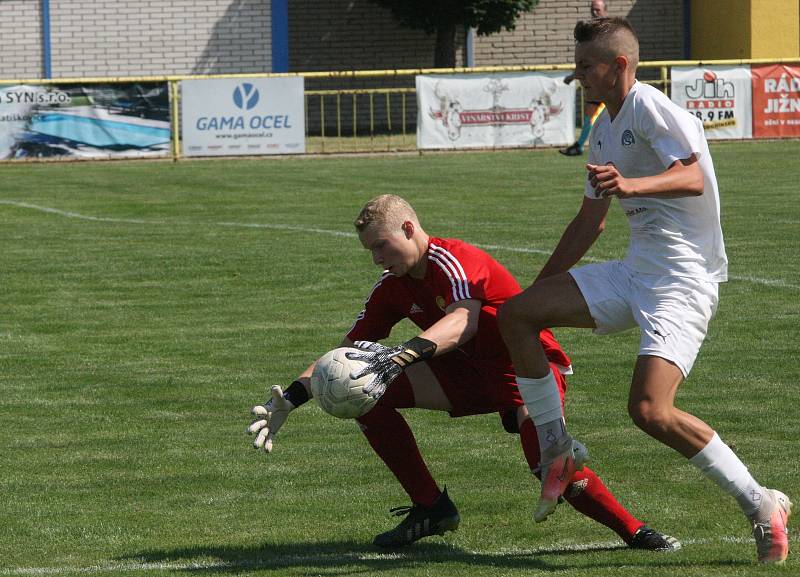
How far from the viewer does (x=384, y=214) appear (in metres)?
5.56

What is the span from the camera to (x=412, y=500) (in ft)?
19.9

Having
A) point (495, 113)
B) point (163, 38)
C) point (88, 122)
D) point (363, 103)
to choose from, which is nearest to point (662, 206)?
point (495, 113)

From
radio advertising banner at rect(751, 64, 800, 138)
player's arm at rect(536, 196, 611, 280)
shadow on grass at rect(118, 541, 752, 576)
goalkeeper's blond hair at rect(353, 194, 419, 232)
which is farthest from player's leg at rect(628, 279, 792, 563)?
radio advertising banner at rect(751, 64, 800, 138)

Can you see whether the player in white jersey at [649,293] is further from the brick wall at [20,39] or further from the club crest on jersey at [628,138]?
the brick wall at [20,39]

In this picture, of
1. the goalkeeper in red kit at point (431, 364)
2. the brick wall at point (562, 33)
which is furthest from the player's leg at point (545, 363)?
the brick wall at point (562, 33)

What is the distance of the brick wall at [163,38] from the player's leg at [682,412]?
31484 mm

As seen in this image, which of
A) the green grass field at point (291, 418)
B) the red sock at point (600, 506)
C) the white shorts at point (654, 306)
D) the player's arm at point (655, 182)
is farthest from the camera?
the green grass field at point (291, 418)

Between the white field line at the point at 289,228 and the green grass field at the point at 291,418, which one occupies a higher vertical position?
the white field line at the point at 289,228

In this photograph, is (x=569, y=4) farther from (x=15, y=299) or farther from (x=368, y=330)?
(x=368, y=330)

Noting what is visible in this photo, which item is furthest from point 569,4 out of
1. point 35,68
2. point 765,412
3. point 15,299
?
point 765,412

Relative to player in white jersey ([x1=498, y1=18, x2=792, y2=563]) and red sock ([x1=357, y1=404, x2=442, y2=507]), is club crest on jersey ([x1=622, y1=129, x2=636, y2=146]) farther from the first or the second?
red sock ([x1=357, y1=404, x2=442, y2=507])

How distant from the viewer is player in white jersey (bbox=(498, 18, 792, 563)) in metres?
5.31

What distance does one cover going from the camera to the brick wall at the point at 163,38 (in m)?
36.0

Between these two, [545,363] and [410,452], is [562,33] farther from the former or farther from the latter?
[545,363]
